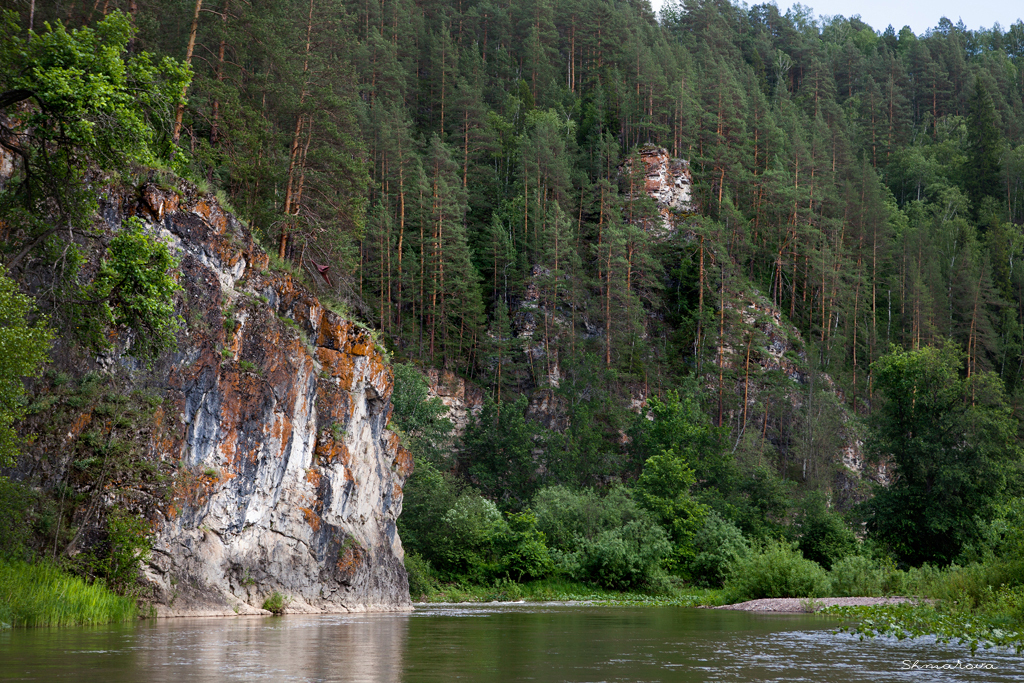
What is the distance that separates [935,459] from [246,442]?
32.2 m

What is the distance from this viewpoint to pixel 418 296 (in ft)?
233

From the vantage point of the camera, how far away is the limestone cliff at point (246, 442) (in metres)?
25.0

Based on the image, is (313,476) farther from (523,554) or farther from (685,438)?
(685,438)

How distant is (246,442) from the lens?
29.2 meters

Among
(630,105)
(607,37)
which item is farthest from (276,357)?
(607,37)

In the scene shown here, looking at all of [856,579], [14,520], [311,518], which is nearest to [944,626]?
[856,579]

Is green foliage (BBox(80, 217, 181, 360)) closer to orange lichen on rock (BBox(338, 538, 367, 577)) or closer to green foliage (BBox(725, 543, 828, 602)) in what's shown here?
orange lichen on rock (BBox(338, 538, 367, 577))

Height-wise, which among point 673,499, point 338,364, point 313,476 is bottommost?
point 673,499

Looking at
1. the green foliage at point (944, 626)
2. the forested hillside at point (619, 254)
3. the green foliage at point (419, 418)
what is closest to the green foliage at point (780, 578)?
the forested hillside at point (619, 254)

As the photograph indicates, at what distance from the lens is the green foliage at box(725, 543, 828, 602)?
Result: 30984mm

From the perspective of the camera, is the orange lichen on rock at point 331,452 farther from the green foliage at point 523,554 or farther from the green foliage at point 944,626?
the green foliage at point 944,626

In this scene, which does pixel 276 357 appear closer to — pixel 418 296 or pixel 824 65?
pixel 418 296

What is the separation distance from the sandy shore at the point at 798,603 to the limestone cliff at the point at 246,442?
15.9 metres

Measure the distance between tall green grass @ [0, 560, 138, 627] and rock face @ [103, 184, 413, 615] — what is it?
4.32 m
